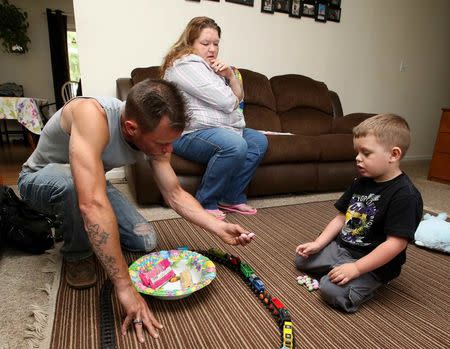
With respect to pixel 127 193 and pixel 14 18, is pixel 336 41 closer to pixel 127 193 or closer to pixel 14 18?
pixel 127 193

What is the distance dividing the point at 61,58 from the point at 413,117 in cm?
537

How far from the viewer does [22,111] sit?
9.66ft

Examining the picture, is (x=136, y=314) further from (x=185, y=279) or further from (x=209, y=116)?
(x=209, y=116)

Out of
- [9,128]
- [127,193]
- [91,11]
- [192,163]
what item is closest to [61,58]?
[9,128]

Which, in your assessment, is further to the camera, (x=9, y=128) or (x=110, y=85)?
(x=9, y=128)

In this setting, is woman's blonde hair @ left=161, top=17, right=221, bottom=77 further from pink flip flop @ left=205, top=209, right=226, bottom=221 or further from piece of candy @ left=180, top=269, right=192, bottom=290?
piece of candy @ left=180, top=269, right=192, bottom=290

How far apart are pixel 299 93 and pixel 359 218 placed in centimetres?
182

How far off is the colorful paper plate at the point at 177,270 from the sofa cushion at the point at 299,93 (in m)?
1.84

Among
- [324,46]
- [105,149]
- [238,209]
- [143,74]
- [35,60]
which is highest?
[324,46]

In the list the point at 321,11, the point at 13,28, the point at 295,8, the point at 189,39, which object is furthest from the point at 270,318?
the point at 13,28

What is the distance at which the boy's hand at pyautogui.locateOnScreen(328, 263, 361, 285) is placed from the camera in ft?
3.18

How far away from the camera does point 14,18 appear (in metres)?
4.73

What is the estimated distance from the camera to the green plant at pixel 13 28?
183 inches

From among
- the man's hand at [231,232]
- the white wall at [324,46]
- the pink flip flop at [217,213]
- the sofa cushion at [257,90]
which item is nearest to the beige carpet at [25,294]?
the pink flip flop at [217,213]
